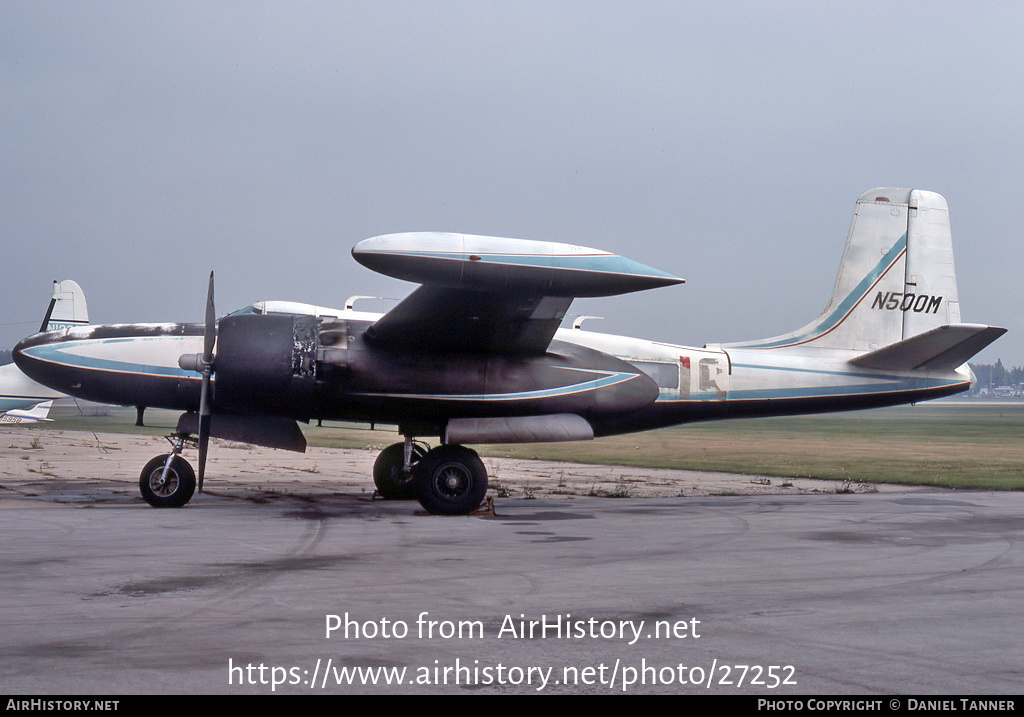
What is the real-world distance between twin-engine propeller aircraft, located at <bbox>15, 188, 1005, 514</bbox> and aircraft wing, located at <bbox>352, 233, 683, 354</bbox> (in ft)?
0.08

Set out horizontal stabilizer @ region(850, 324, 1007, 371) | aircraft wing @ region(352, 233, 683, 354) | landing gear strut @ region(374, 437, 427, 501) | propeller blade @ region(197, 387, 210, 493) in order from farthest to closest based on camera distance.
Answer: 1. landing gear strut @ region(374, 437, 427, 501)
2. horizontal stabilizer @ region(850, 324, 1007, 371)
3. propeller blade @ region(197, 387, 210, 493)
4. aircraft wing @ region(352, 233, 683, 354)

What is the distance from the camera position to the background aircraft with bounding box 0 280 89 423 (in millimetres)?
28922

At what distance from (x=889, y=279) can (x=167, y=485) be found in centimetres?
1421

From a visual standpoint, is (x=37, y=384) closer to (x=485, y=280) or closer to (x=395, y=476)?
(x=395, y=476)

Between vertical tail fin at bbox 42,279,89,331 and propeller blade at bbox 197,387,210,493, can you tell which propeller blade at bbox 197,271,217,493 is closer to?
propeller blade at bbox 197,387,210,493

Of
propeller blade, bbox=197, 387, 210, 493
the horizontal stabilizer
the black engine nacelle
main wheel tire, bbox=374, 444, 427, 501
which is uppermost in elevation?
the horizontal stabilizer

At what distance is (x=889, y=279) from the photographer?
61.3 ft

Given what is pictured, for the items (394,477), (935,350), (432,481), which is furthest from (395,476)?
(935,350)

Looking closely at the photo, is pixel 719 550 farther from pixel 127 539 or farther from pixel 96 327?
pixel 96 327

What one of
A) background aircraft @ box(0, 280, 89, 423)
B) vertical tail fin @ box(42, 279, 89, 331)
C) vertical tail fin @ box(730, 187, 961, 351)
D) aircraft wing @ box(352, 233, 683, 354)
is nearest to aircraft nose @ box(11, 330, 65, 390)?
aircraft wing @ box(352, 233, 683, 354)

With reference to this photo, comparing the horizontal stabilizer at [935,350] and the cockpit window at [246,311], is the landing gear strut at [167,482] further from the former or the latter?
the horizontal stabilizer at [935,350]

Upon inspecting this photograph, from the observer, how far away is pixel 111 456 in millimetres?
30250
